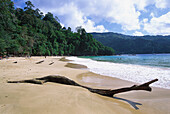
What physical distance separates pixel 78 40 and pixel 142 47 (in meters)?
133

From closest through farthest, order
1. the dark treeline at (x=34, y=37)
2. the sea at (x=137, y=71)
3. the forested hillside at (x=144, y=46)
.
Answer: the sea at (x=137, y=71) → the dark treeline at (x=34, y=37) → the forested hillside at (x=144, y=46)

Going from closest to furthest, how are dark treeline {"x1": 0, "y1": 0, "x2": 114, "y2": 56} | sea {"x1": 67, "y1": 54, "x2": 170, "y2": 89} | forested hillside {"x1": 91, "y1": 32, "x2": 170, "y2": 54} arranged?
sea {"x1": 67, "y1": 54, "x2": 170, "y2": 89} < dark treeline {"x1": 0, "y1": 0, "x2": 114, "y2": 56} < forested hillside {"x1": 91, "y1": 32, "x2": 170, "y2": 54}

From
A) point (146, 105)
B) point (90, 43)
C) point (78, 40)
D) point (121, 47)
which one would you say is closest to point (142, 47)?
point (121, 47)

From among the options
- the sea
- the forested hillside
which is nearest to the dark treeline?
the sea

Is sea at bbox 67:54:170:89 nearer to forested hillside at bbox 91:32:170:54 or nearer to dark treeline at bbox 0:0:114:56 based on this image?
dark treeline at bbox 0:0:114:56

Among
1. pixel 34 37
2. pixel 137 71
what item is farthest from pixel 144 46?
pixel 137 71

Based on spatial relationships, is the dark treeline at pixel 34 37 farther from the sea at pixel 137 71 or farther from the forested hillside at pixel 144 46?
the forested hillside at pixel 144 46

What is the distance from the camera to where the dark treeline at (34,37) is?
25.8 meters

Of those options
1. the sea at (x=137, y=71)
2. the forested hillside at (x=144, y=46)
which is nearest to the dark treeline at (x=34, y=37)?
the sea at (x=137, y=71)

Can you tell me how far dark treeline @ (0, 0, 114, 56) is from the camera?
2578 cm

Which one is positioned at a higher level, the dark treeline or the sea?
the dark treeline

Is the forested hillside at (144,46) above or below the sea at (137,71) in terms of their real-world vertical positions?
above

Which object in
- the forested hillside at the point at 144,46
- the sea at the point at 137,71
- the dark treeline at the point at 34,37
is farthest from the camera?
the forested hillside at the point at 144,46

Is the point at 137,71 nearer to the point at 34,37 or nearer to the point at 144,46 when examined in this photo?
the point at 34,37
